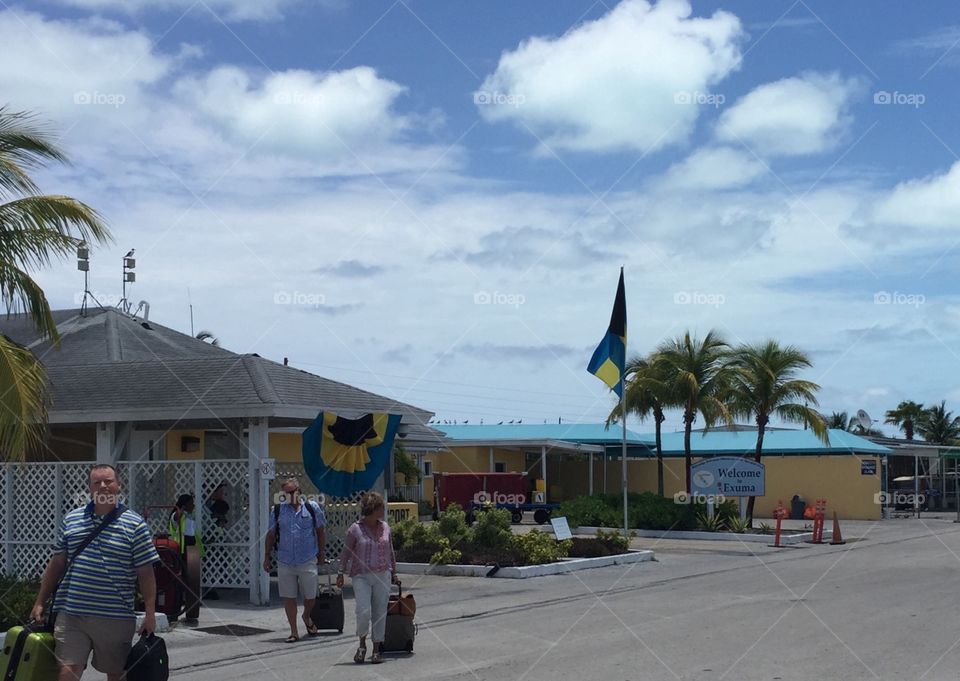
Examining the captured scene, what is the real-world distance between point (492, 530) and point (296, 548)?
348 inches

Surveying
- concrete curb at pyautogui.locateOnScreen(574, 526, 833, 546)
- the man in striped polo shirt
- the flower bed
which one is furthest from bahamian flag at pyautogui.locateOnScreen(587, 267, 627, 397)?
the man in striped polo shirt

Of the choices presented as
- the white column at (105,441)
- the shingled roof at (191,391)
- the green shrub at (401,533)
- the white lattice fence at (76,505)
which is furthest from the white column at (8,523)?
the green shrub at (401,533)

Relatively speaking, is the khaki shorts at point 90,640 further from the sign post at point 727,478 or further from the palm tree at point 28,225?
the sign post at point 727,478

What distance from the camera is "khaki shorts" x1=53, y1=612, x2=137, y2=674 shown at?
24.9ft

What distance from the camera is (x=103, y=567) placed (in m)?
7.66

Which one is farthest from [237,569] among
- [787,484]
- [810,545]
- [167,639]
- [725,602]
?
[787,484]

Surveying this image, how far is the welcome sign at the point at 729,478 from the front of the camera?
3341 centimetres

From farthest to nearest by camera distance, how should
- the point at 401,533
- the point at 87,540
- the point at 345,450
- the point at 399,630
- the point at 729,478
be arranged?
1. the point at 729,478
2. the point at 401,533
3. the point at 345,450
4. the point at 399,630
5. the point at 87,540

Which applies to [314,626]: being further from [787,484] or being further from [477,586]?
[787,484]

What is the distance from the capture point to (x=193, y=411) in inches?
673

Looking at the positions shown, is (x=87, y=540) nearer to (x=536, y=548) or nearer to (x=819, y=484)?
(x=536, y=548)

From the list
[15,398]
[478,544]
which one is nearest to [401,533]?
[478,544]

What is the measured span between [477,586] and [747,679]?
955cm

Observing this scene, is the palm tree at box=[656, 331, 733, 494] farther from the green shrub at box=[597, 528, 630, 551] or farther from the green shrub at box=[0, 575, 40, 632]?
the green shrub at box=[0, 575, 40, 632]
